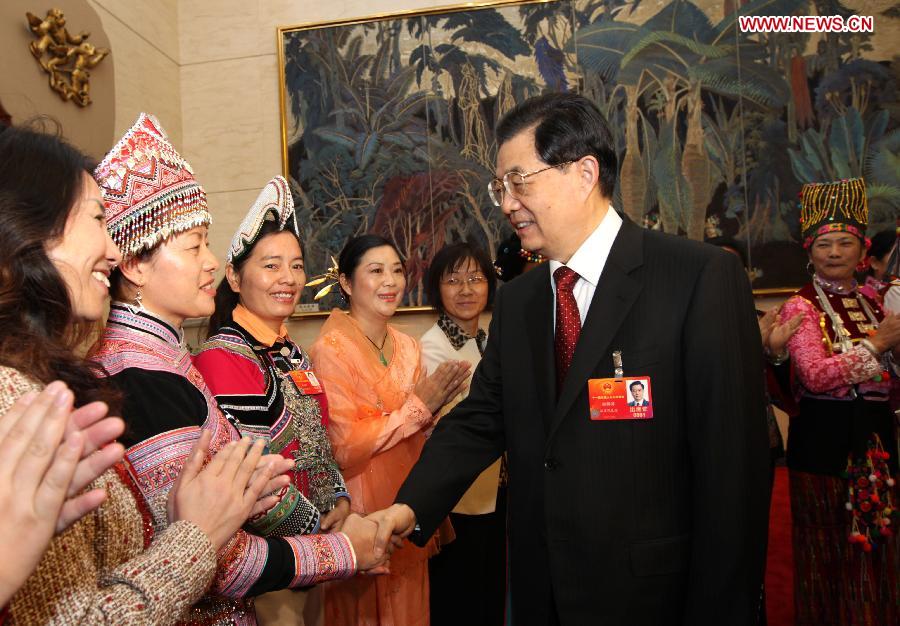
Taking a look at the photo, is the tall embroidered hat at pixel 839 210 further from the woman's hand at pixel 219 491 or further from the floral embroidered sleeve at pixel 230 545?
the woman's hand at pixel 219 491

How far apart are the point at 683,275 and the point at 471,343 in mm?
2139

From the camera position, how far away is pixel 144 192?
67.6 inches

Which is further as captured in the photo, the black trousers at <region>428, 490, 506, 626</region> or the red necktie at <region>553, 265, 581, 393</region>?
the black trousers at <region>428, 490, 506, 626</region>

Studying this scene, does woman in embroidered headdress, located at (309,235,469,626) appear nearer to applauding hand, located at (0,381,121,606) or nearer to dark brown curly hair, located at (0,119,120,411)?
dark brown curly hair, located at (0,119,120,411)

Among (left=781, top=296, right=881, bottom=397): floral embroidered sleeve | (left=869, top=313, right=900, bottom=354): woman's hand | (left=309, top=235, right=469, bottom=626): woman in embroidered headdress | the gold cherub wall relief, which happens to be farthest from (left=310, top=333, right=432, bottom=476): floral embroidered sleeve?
the gold cherub wall relief

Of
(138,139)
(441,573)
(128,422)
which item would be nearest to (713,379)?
(128,422)

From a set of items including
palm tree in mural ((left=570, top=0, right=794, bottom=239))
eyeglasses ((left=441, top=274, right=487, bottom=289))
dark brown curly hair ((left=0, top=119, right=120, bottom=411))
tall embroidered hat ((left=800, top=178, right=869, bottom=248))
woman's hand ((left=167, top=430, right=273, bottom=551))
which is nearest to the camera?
dark brown curly hair ((left=0, top=119, right=120, bottom=411))

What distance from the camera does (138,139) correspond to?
175cm

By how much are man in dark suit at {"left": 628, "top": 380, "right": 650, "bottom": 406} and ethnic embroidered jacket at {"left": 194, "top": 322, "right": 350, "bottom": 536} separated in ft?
3.02

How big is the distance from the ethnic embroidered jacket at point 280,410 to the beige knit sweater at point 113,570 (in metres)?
0.69

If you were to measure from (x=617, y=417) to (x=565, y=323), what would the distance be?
0.99ft

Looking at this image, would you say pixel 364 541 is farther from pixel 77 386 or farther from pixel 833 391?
pixel 833 391

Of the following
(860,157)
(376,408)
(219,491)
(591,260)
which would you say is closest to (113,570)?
(219,491)

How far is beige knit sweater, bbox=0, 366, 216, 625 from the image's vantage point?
93 cm
